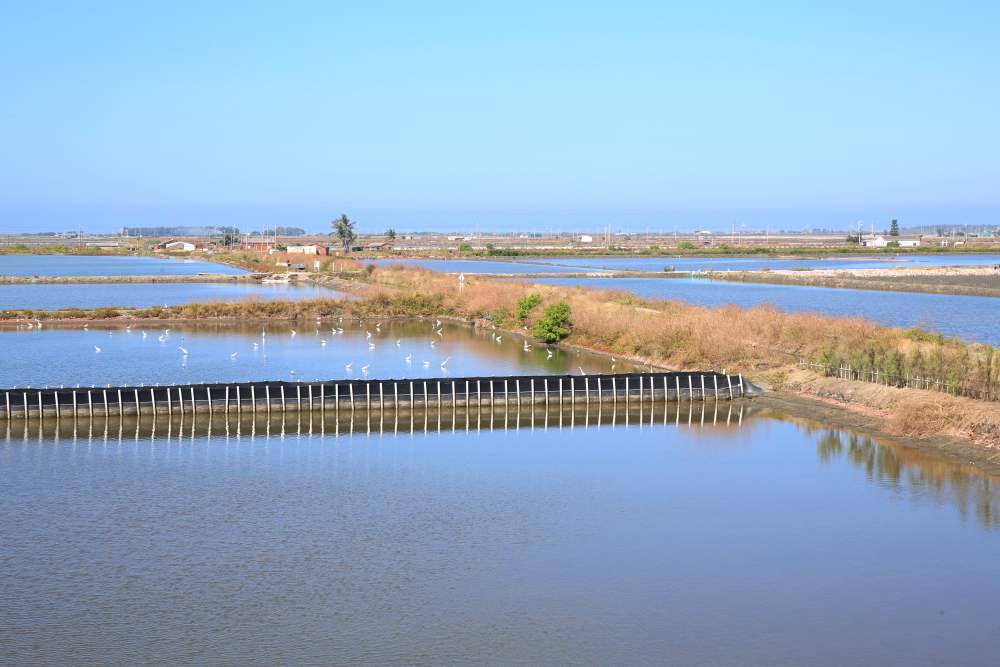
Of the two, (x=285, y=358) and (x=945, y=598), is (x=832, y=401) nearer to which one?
(x=945, y=598)

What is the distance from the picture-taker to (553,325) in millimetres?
43812

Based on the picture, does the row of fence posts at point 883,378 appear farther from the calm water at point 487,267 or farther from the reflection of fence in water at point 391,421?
the calm water at point 487,267

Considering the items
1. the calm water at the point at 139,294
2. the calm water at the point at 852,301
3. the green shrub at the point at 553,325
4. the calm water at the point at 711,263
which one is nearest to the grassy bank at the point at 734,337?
the green shrub at the point at 553,325

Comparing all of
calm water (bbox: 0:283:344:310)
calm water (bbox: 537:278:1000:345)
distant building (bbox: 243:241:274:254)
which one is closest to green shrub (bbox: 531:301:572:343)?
calm water (bbox: 537:278:1000:345)

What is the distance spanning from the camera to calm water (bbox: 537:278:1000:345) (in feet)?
166

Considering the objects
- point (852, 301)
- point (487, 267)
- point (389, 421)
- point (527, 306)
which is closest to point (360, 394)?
point (389, 421)

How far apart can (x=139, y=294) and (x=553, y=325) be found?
122 feet

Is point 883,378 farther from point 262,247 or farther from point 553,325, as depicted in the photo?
point 262,247

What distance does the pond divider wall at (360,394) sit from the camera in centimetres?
2711

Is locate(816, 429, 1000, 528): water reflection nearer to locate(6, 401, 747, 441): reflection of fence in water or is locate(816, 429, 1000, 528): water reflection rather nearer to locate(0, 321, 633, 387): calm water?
locate(6, 401, 747, 441): reflection of fence in water

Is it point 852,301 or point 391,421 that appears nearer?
point 391,421

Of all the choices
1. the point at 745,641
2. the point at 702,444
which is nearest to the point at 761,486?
the point at 702,444

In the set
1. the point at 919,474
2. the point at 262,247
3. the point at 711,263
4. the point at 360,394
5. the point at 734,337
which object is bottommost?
the point at 919,474

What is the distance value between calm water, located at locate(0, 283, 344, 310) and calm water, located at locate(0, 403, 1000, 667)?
39268mm
